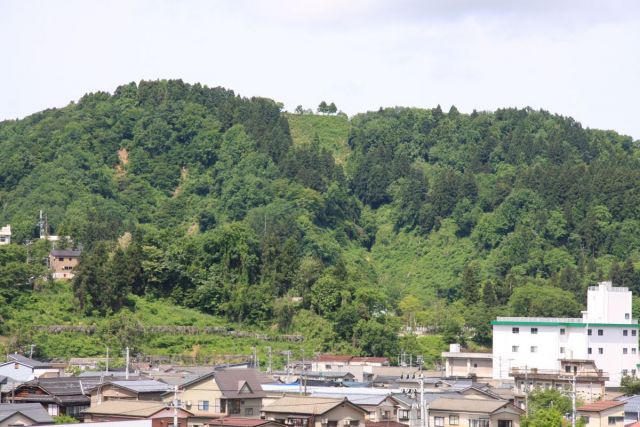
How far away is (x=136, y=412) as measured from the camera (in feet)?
179

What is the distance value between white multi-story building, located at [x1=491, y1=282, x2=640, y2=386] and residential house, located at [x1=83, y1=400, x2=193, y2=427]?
101 feet

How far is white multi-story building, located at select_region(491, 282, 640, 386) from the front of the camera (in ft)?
267

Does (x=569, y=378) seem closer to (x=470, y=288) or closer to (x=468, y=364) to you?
(x=468, y=364)

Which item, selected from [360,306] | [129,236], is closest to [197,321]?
[360,306]

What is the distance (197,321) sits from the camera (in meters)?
92.1

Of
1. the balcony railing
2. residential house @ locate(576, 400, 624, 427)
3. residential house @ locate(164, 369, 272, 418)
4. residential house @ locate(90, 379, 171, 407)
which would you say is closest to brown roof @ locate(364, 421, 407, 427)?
residential house @ locate(164, 369, 272, 418)

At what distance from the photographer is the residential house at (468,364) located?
3329 inches

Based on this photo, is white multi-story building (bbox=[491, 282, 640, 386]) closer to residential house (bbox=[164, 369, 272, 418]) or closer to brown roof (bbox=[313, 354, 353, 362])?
brown roof (bbox=[313, 354, 353, 362])

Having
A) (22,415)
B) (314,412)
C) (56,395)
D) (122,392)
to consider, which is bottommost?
(22,415)

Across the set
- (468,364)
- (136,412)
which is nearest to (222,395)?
(136,412)

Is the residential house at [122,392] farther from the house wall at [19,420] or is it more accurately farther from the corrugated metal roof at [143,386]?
the house wall at [19,420]

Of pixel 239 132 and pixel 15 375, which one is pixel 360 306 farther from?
pixel 239 132

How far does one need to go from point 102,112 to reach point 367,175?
29642 millimetres

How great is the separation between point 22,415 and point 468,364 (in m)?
39.5
